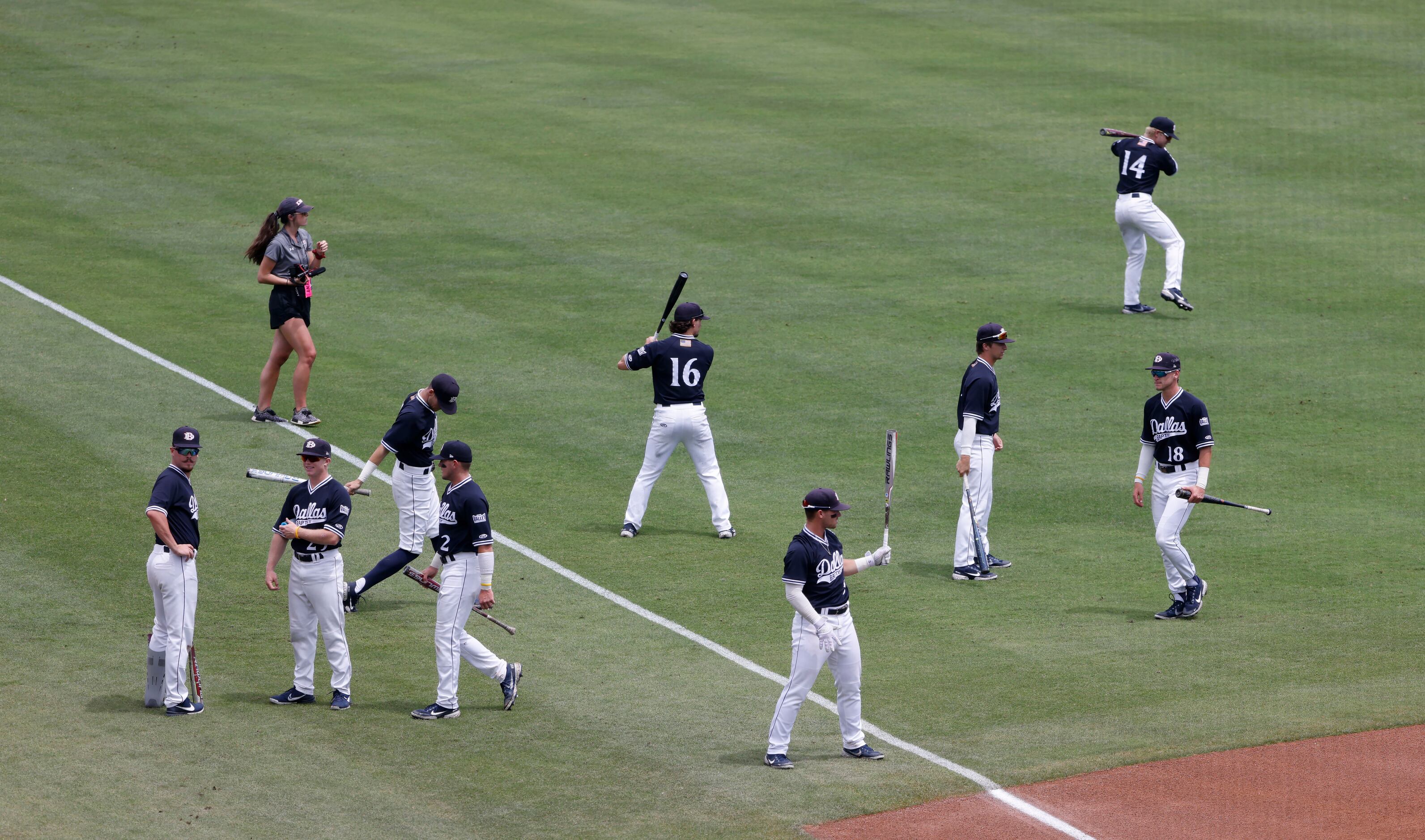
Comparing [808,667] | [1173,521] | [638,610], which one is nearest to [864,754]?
[808,667]

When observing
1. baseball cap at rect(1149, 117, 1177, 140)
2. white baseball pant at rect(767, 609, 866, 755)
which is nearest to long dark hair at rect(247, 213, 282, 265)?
white baseball pant at rect(767, 609, 866, 755)

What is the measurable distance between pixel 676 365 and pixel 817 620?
16.2ft

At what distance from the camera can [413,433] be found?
13.3 meters

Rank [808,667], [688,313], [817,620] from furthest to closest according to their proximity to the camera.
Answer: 1. [688,313]
2. [808,667]
3. [817,620]

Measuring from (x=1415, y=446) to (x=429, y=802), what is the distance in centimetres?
1236

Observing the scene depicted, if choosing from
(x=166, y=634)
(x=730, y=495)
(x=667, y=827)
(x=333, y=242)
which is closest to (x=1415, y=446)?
(x=730, y=495)

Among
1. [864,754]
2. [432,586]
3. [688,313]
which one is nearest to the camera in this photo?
[864,754]

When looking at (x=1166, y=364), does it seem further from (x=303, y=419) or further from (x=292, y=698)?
(x=303, y=419)

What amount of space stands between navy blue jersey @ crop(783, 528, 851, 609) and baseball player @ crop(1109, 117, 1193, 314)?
40.6 feet

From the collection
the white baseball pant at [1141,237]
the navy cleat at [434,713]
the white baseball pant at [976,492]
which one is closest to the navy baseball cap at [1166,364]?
the white baseball pant at [976,492]

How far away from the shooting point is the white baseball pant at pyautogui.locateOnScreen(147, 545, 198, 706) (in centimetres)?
1120

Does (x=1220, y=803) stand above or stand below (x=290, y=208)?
below

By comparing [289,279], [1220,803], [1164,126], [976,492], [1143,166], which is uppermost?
[1164,126]

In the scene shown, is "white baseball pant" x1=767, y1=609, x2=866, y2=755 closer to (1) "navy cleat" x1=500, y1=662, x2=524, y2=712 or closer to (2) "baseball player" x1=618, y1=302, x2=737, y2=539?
(1) "navy cleat" x1=500, y1=662, x2=524, y2=712
